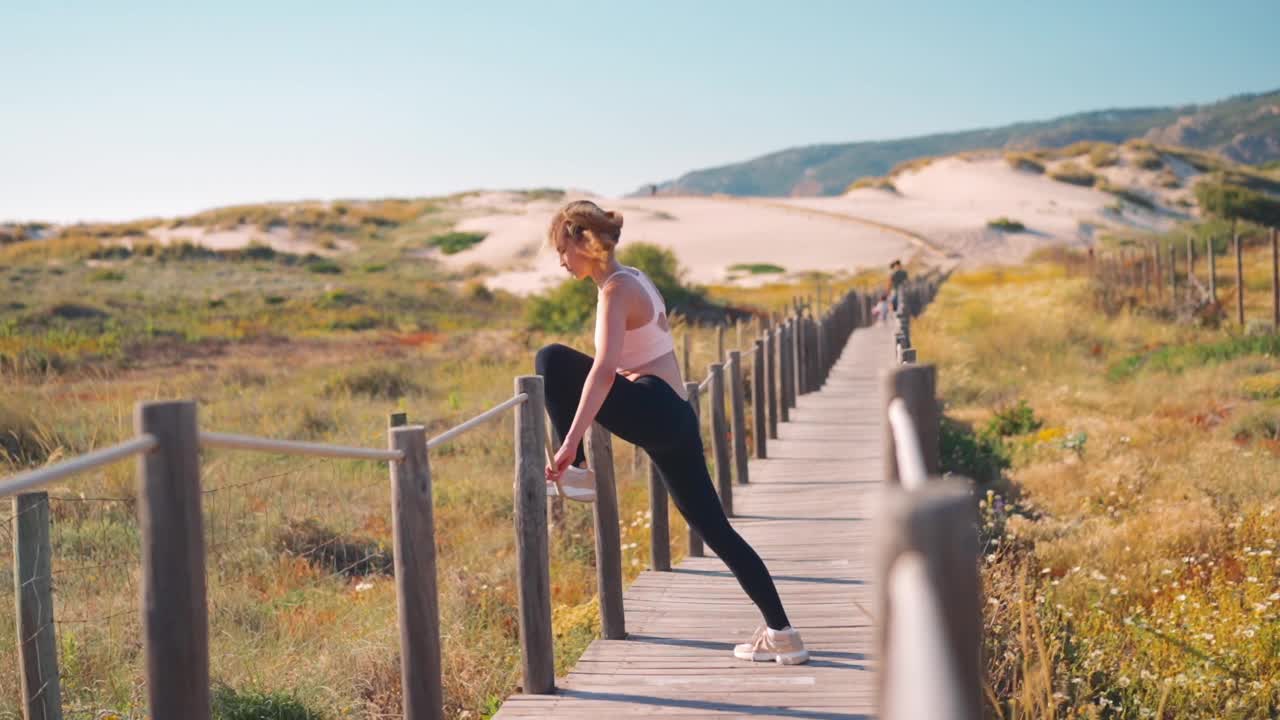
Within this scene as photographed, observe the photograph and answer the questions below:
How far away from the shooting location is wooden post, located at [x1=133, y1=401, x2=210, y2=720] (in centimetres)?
272

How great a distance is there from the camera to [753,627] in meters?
5.69

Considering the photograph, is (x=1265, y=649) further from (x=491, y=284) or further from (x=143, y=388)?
(x=491, y=284)

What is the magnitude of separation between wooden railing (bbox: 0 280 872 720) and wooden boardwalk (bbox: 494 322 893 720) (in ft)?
0.77

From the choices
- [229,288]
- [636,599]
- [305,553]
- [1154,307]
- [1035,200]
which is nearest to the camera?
[636,599]

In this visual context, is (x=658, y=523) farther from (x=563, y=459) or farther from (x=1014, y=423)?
(x=1014, y=423)

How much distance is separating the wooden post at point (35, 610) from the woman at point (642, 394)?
Result: 6.42 feet

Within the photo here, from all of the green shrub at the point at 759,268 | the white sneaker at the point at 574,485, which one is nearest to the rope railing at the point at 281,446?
the white sneaker at the point at 574,485

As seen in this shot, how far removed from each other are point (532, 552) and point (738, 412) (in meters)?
4.73

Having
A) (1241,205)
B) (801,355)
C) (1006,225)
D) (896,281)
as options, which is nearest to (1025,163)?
(1006,225)

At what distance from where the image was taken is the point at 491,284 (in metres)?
68.1

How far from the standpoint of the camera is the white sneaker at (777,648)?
4.94 metres

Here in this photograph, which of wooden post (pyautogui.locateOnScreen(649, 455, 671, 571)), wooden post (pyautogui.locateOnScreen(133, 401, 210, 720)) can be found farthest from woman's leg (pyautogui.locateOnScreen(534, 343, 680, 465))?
wooden post (pyautogui.locateOnScreen(133, 401, 210, 720))

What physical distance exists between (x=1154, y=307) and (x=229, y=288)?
37.6 meters

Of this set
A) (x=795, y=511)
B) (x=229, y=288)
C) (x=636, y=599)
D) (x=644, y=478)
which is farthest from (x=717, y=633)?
(x=229, y=288)
